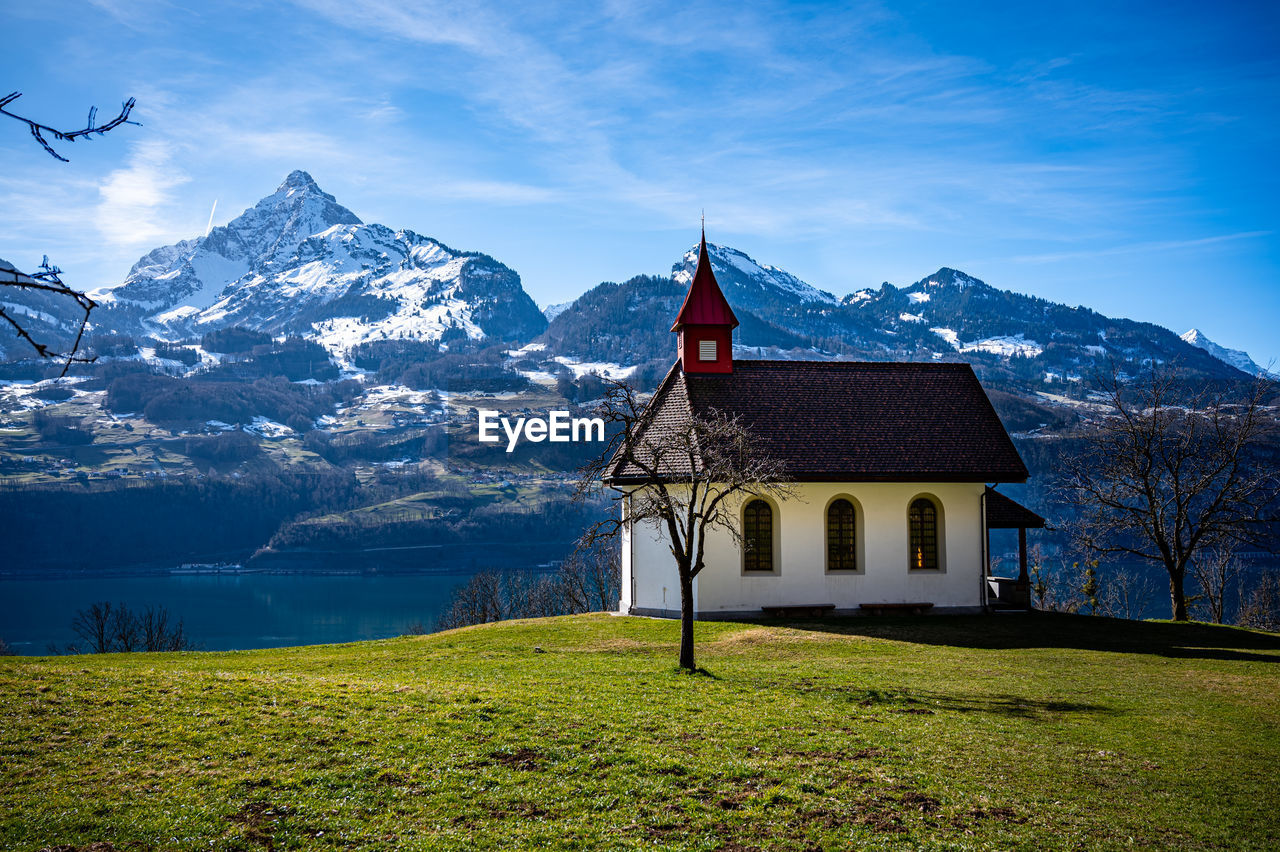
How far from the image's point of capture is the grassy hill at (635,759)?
35.5ft

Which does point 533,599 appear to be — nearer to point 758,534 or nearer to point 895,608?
point 758,534

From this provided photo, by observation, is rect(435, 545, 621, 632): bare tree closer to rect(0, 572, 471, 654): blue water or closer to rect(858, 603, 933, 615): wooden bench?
rect(0, 572, 471, 654): blue water

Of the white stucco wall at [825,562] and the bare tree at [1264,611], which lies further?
the bare tree at [1264,611]

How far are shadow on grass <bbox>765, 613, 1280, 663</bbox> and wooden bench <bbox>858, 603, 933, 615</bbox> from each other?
641mm

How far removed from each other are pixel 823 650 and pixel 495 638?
425 inches

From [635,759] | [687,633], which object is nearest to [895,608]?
[687,633]

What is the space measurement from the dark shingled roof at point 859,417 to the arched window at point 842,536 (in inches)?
66.2

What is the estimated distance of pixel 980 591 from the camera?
34.6m

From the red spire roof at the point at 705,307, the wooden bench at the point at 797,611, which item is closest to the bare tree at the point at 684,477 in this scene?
the wooden bench at the point at 797,611

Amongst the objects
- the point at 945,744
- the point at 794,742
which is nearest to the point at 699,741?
the point at 794,742

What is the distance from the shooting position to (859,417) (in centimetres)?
3644

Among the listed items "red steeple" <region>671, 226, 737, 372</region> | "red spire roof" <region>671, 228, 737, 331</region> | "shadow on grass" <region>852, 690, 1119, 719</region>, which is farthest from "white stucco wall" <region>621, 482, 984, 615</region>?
"shadow on grass" <region>852, 690, 1119, 719</region>

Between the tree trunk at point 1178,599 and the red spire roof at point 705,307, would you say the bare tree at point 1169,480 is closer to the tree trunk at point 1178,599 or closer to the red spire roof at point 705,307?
the tree trunk at point 1178,599

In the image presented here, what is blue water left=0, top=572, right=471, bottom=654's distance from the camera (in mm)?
132500
